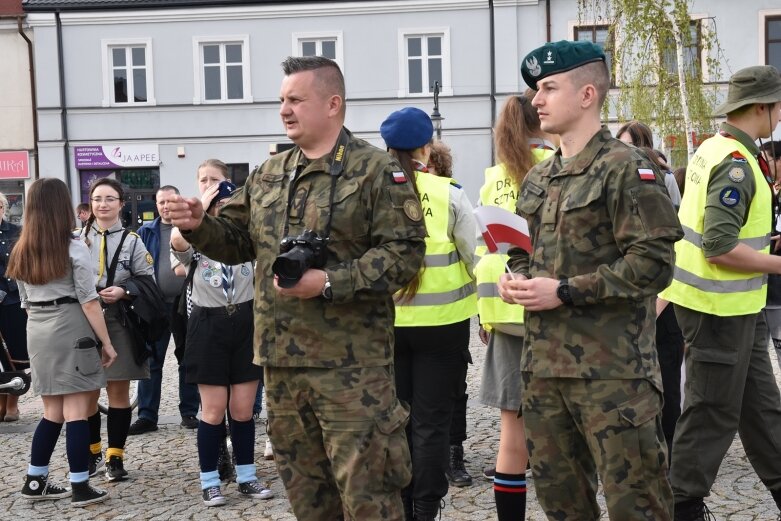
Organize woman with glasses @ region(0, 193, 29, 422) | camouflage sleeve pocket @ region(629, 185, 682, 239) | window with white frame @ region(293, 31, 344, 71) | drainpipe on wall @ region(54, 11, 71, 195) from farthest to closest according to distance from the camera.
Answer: drainpipe on wall @ region(54, 11, 71, 195), window with white frame @ region(293, 31, 344, 71), woman with glasses @ region(0, 193, 29, 422), camouflage sleeve pocket @ region(629, 185, 682, 239)

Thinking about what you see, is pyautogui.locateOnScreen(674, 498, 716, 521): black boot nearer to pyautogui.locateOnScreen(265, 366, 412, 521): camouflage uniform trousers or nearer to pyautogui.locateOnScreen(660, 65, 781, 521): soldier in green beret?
pyautogui.locateOnScreen(660, 65, 781, 521): soldier in green beret

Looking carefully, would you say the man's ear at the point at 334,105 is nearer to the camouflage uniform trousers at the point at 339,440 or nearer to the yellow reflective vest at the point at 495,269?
the camouflage uniform trousers at the point at 339,440

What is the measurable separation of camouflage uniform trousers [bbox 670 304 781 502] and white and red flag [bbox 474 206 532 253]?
1.24 metres

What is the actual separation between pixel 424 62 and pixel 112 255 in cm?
2362

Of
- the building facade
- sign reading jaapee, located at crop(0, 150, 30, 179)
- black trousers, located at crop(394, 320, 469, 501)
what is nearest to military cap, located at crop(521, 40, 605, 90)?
black trousers, located at crop(394, 320, 469, 501)

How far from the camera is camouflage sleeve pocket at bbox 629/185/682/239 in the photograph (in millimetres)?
3309

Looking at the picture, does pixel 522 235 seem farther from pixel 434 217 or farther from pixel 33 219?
pixel 33 219

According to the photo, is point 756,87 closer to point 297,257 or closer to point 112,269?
point 297,257

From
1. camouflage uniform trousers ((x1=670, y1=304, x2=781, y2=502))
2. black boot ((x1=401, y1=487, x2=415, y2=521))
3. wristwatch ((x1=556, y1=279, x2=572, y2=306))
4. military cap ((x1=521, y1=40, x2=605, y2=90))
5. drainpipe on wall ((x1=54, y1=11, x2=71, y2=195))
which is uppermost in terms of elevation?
drainpipe on wall ((x1=54, y1=11, x2=71, y2=195))

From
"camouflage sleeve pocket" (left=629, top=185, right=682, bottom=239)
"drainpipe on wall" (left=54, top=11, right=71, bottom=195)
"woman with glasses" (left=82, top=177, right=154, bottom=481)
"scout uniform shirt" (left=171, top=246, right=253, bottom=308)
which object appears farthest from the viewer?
"drainpipe on wall" (left=54, top=11, right=71, bottom=195)

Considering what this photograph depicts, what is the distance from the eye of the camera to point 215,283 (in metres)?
5.85

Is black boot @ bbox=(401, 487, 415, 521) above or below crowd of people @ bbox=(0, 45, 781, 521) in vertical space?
below

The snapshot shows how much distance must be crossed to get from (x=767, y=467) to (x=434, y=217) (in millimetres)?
1946

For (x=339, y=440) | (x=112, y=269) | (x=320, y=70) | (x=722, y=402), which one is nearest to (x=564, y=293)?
(x=339, y=440)
